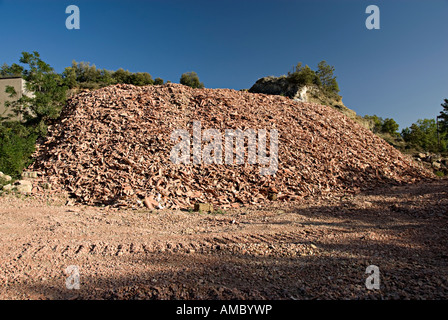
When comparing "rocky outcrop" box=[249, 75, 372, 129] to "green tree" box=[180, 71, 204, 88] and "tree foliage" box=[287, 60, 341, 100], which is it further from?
"green tree" box=[180, 71, 204, 88]

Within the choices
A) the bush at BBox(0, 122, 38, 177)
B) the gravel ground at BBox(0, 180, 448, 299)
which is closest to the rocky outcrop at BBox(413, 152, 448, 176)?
the gravel ground at BBox(0, 180, 448, 299)

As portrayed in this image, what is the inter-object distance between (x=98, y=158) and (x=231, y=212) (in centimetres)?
457

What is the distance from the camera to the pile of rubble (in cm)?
653

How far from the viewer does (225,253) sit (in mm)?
2990

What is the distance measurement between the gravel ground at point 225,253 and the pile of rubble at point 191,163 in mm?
1105

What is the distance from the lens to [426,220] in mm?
4691

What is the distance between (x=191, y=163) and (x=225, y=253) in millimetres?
4459

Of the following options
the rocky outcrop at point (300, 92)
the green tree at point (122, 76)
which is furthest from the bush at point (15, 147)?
the green tree at point (122, 76)

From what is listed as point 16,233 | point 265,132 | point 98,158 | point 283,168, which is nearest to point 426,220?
point 283,168

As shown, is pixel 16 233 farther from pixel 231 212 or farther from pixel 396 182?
pixel 396 182

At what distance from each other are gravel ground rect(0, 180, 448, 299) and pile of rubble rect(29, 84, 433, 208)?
110 cm
